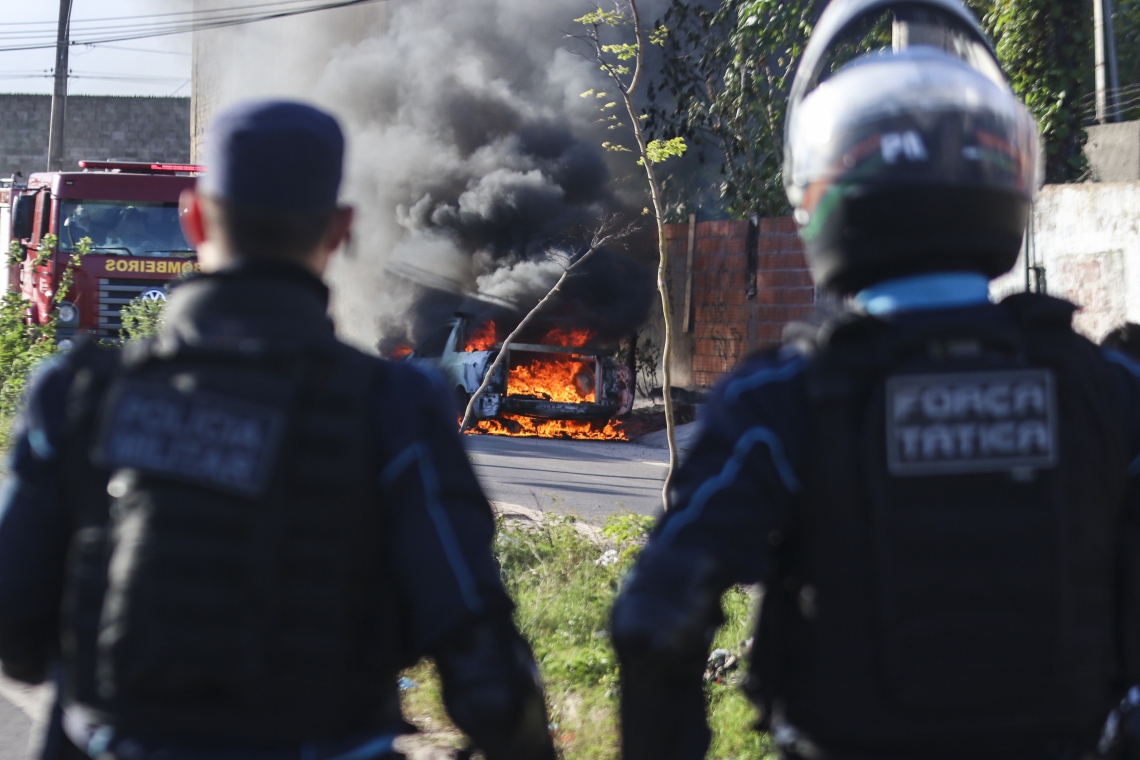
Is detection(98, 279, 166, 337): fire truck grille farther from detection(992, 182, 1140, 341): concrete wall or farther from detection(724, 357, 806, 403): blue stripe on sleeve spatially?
detection(724, 357, 806, 403): blue stripe on sleeve

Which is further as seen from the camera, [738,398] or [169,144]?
[169,144]

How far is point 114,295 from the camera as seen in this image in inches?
445

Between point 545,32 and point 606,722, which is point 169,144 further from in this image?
point 606,722

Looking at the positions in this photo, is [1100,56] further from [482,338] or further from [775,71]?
[775,71]

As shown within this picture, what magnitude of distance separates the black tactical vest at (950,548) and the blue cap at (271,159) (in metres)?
0.72

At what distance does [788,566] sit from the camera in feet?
5.16

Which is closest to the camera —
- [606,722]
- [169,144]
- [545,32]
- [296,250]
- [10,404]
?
[296,250]

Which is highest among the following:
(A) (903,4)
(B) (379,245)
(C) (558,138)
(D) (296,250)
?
(C) (558,138)

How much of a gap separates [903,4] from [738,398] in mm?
1248

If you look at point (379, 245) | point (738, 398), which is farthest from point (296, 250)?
point (379, 245)

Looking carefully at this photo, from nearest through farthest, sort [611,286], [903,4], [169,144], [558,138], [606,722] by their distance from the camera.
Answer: [903,4] → [606,722] → [611,286] → [558,138] → [169,144]

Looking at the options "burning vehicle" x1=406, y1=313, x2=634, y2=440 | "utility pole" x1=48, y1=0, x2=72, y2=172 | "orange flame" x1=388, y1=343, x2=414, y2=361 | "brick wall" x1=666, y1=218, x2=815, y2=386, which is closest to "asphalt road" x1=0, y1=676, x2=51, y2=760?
"burning vehicle" x1=406, y1=313, x2=634, y2=440

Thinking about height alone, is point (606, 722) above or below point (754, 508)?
below

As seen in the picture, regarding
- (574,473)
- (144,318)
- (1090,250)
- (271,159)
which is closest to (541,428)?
(574,473)
